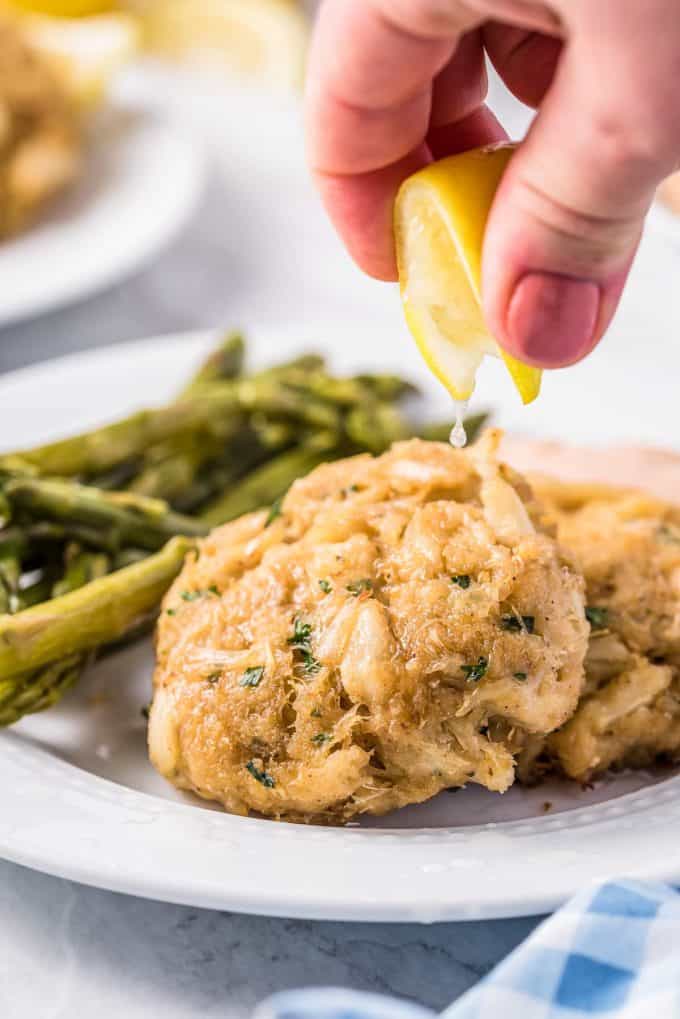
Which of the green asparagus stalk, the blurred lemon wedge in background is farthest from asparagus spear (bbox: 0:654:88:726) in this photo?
the blurred lemon wedge in background

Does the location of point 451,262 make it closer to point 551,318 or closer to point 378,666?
point 551,318

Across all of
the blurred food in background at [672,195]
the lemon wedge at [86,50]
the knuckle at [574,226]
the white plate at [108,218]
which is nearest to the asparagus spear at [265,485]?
the white plate at [108,218]

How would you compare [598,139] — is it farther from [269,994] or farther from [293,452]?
[293,452]

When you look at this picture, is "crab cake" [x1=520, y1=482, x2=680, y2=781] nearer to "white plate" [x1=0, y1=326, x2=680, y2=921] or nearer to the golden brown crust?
"white plate" [x1=0, y1=326, x2=680, y2=921]

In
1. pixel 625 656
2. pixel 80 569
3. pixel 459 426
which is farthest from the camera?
pixel 80 569

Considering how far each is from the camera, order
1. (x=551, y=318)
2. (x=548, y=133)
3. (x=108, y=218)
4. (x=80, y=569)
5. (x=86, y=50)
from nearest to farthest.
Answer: (x=548, y=133) < (x=551, y=318) < (x=80, y=569) < (x=108, y=218) < (x=86, y=50)

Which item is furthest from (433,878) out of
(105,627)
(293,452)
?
(293,452)

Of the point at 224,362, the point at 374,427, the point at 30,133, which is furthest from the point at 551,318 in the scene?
the point at 30,133
